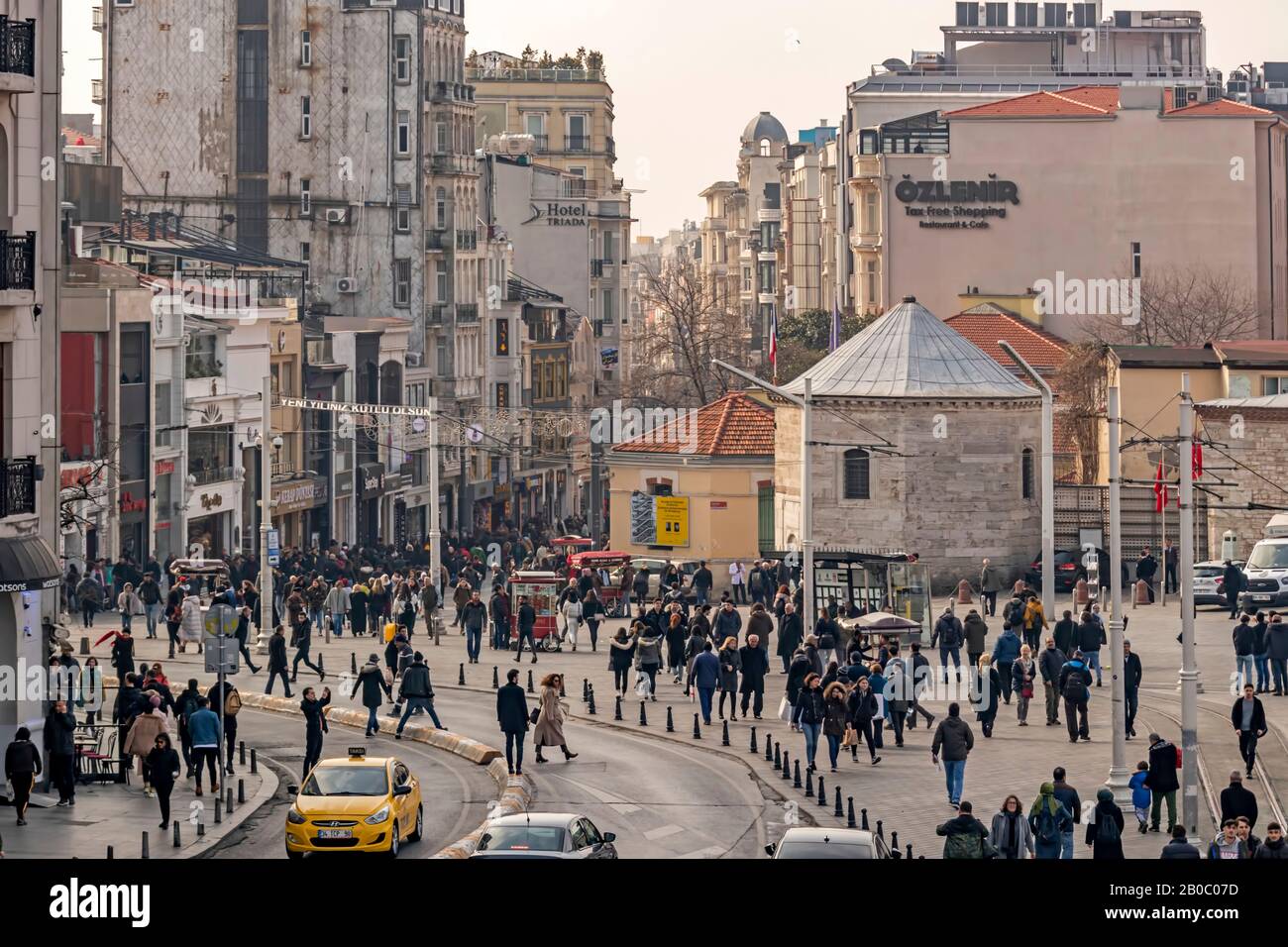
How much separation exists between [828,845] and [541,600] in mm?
25465

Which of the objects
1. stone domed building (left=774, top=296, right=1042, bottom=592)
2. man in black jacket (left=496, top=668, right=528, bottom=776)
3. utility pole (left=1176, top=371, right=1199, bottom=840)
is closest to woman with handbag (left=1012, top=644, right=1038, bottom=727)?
utility pole (left=1176, top=371, right=1199, bottom=840)

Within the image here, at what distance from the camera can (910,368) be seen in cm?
6319

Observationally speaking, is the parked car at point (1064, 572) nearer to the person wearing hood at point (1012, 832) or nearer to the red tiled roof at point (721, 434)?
the red tiled roof at point (721, 434)

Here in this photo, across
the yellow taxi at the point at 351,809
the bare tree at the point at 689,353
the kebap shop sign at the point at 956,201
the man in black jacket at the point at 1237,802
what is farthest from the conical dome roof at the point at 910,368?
the man in black jacket at the point at 1237,802

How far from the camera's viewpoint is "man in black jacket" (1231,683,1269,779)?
102 ft

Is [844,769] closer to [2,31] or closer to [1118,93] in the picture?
[2,31]

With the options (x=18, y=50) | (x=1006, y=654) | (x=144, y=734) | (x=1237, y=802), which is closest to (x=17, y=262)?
(x=18, y=50)

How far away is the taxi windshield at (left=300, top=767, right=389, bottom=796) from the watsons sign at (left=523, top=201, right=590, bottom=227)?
90989 mm

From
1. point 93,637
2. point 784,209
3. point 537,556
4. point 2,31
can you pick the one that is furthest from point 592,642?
point 784,209

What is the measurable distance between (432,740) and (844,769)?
251 inches

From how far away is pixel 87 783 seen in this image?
3150 centimetres

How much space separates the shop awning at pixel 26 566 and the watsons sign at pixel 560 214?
284ft

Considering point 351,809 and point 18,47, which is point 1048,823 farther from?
point 18,47

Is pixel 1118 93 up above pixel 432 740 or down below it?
above
